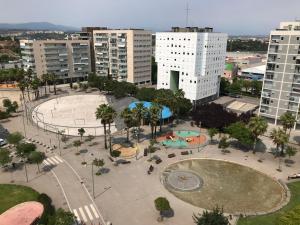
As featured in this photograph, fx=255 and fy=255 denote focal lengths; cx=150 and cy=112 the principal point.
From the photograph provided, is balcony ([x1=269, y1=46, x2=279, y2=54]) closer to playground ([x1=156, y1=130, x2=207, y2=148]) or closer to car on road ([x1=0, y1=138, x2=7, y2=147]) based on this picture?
playground ([x1=156, y1=130, x2=207, y2=148])

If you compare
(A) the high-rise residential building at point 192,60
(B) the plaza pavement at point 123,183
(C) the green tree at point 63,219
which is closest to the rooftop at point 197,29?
(A) the high-rise residential building at point 192,60

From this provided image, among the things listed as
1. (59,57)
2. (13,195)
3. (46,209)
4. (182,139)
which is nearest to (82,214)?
(46,209)

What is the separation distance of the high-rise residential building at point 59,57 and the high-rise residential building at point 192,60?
68.0 m

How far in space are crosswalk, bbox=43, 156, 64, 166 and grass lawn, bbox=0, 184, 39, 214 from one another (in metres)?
11.9

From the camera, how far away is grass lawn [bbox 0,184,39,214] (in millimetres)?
56000

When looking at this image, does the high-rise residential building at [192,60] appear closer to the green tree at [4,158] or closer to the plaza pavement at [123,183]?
the plaza pavement at [123,183]

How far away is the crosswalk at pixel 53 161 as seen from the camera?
2876 inches

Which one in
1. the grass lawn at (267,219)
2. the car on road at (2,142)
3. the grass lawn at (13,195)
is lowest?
the grass lawn at (13,195)

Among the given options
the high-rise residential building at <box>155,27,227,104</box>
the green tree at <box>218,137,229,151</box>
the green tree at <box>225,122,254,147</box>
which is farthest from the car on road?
the high-rise residential building at <box>155,27,227,104</box>

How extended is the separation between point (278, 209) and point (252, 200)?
555 centimetres

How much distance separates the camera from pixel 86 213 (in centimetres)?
5294

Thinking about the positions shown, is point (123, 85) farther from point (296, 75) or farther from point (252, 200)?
point (252, 200)

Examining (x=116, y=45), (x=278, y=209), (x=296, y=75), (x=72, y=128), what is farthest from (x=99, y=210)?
(x=116, y=45)

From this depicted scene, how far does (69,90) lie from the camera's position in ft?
515
